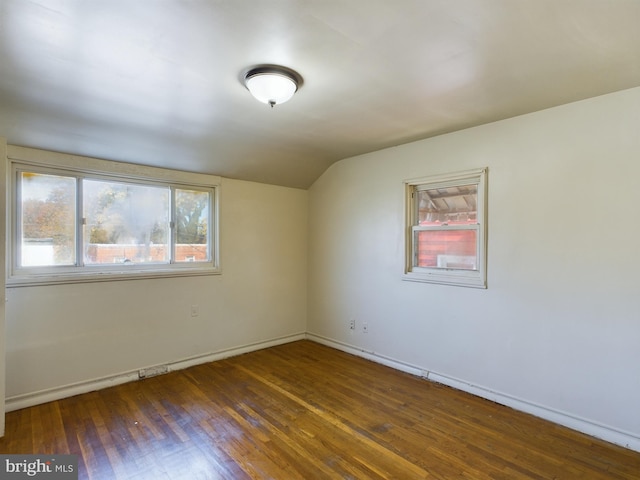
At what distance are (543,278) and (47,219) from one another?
4197 millimetres

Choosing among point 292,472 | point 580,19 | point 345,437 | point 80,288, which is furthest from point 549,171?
point 80,288

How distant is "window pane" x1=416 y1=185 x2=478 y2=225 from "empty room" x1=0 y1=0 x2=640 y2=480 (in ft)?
0.07

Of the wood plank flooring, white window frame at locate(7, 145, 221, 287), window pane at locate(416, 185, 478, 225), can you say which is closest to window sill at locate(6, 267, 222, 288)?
white window frame at locate(7, 145, 221, 287)

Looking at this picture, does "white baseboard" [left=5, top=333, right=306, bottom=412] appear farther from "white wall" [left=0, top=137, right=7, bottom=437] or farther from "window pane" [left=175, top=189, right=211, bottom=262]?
"window pane" [left=175, top=189, right=211, bottom=262]

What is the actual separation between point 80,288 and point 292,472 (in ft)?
8.05

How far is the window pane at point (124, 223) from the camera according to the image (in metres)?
3.14

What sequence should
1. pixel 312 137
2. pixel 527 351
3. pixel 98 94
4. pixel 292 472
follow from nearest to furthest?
pixel 292 472 < pixel 98 94 < pixel 527 351 < pixel 312 137

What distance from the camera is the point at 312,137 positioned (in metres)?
3.25

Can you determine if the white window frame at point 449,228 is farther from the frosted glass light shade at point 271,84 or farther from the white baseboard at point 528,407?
the frosted glass light shade at point 271,84

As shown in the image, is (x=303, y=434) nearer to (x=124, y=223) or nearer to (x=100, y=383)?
(x=100, y=383)

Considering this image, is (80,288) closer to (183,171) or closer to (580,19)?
(183,171)

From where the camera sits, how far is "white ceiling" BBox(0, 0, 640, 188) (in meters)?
1.46

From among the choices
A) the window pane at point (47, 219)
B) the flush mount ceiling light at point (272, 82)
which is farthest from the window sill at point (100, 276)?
the flush mount ceiling light at point (272, 82)

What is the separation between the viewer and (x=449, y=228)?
127 inches
